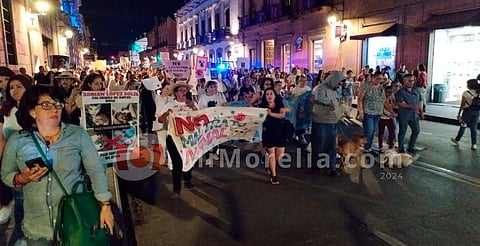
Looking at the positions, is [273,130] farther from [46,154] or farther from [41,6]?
[41,6]

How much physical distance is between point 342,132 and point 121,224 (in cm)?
732

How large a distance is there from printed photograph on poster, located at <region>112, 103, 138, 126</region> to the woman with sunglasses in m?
3.22

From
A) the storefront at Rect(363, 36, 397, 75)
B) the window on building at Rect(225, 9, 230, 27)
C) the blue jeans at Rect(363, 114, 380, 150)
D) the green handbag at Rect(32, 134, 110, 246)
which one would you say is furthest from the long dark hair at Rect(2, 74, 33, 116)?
the window on building at Rect(225, 9, 230, 27)

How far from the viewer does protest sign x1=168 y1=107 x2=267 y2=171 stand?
5754 millimetres

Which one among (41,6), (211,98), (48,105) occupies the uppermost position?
(41,6)

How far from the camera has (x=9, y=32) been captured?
40.5ft

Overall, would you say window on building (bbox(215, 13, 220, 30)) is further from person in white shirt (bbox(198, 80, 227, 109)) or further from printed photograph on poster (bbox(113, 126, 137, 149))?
printed photograph on poster (bbox(113, 126, 137, 149))

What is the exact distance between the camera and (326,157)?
24.6 feet

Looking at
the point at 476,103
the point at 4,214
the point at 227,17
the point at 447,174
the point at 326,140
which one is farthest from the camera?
the point at 227,17

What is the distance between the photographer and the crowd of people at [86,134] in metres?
2.56

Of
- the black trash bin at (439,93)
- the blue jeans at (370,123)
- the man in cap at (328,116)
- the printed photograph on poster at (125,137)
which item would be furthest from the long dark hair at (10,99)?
the black trash bin at (439,93)

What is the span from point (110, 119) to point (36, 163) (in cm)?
346

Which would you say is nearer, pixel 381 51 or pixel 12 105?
pixel 12 105

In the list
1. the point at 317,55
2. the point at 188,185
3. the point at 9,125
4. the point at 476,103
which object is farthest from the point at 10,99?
the point at 317,55
